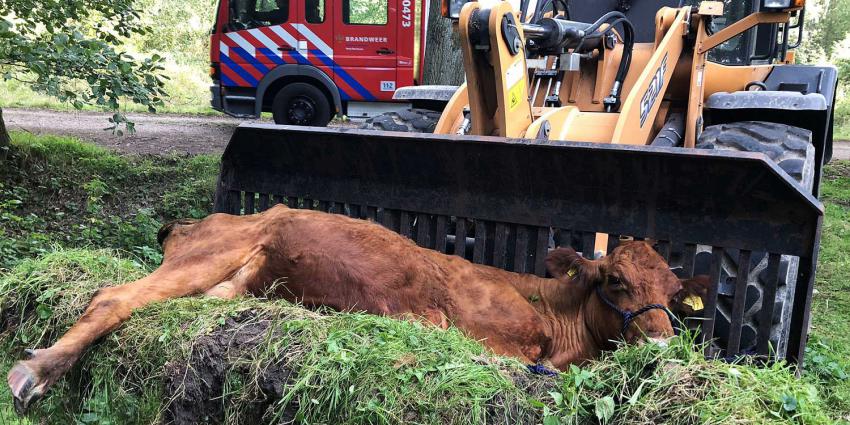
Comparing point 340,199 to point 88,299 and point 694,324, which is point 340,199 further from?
point 694,324

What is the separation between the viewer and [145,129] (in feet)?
44.5

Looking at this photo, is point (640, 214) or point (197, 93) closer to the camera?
point (640, 214)

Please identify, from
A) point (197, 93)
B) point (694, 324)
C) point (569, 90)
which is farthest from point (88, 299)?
point (197, 93)

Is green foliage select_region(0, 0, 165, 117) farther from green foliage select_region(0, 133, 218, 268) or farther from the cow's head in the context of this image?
the cow's head

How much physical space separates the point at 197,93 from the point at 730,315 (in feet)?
68.3

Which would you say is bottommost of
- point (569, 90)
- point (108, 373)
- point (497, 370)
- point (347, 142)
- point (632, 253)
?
point (108, 373)

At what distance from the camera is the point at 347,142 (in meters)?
4.61

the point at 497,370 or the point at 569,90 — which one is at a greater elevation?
the point at 569,90

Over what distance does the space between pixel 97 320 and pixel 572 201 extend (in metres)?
2.40

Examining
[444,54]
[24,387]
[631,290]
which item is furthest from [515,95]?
[444,54]

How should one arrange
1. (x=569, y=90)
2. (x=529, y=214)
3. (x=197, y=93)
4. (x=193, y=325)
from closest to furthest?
1. (x=193, y=325)
2. (x=529, y=214)
3. (x=569, y=90)
4. (x=197, y=93)

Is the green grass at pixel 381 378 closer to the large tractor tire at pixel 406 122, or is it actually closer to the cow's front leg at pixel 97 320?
the cow's front leg at pixel 97 320

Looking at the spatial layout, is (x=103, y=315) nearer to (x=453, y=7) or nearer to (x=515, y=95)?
(x=515, y=95)

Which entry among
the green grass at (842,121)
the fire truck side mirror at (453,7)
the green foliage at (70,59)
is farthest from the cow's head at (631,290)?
the green grass at (842,121)
